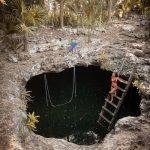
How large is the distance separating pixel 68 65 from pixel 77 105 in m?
1.70

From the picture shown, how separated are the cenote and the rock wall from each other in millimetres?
1176

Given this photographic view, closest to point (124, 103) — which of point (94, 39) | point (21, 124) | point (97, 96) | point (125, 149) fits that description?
point (97, 96)

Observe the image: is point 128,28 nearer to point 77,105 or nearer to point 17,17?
point 77,105

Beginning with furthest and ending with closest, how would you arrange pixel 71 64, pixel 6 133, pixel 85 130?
pixel 71 64 → pixel 85 130 → pixel 6 133

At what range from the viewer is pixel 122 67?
12.8 meters

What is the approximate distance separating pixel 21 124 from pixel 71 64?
4.04m

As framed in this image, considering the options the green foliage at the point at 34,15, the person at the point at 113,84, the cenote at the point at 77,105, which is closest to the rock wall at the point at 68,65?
the person at the point at 113,84

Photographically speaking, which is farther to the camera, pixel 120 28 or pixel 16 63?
pixel 120 28

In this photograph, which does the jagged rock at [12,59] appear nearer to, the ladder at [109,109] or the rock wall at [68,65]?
the rock wall at [68,65]

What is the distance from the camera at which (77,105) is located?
13438 mm

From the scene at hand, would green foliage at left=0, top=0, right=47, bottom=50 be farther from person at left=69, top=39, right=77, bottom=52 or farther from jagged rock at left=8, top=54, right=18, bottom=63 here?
person at left=69, top=39, right=77, bottom=52

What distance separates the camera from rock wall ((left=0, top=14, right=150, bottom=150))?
948cm

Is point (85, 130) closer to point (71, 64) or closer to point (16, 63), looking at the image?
point (71, 64)

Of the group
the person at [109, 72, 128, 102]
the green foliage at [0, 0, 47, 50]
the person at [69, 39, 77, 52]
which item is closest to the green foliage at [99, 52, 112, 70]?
the person at [109, 72, 128, 102]
